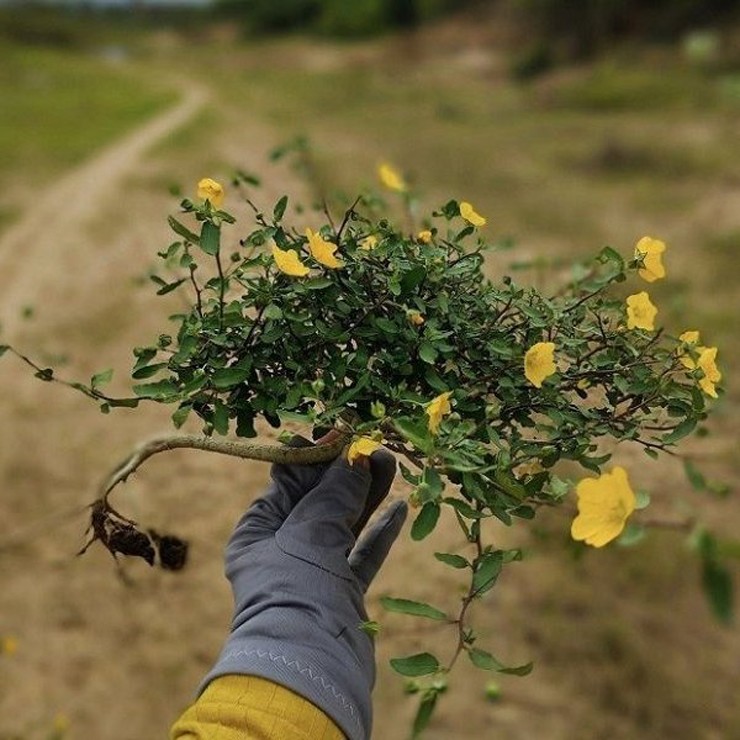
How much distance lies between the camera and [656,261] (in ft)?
3.41

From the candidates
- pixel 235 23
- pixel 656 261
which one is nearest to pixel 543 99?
pixel 656 261

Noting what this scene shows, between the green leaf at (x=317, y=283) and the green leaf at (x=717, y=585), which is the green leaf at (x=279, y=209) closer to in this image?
the green leaf at (x=317, y=283)

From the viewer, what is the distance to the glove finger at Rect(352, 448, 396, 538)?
115 cm

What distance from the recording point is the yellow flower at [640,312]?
98 cm

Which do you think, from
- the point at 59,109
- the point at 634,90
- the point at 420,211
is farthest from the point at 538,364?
the point at 634,90

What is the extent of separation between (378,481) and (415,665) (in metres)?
0.34

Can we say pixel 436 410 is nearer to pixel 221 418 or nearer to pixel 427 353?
pixel 427 353

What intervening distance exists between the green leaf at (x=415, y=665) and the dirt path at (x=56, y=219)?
390 cm

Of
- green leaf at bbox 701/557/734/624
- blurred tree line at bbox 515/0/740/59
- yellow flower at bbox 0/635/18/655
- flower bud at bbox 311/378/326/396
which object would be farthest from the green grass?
blurred tree line at bbox 515/0/740/59

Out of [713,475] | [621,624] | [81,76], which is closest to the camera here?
[621,624]

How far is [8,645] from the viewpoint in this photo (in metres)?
2.44

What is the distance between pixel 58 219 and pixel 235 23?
18.9 meters

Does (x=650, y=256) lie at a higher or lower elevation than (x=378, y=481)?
higher

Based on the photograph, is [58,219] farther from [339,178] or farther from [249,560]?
[249,560]
